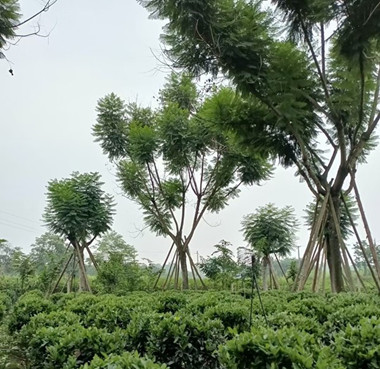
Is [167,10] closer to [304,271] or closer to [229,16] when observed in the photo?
[229,16]

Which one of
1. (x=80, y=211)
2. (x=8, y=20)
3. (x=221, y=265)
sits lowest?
(x=221, y=265)

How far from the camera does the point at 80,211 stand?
8875 millimetres

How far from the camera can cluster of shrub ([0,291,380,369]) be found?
1.48m

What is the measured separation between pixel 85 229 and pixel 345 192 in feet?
22.0

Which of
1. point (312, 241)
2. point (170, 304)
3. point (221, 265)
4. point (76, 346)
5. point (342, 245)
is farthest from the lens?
point (221, 265)

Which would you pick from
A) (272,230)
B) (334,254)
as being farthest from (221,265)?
(334,254)

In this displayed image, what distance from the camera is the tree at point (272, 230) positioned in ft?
31.9

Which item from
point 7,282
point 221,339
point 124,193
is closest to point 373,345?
point 221,339

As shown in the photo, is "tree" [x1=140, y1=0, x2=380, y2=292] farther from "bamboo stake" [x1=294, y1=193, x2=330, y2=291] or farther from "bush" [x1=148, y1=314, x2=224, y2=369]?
"bush" [x1=148, y1=314, x2=224, y2=369]

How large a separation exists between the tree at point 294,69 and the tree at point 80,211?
15.7ft

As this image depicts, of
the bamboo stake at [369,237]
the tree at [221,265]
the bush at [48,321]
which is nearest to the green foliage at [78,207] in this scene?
the tree at [221,265]

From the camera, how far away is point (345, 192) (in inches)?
246

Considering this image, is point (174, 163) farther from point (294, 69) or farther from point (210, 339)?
point (210, 339)

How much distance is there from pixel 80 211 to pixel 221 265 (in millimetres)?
4302
